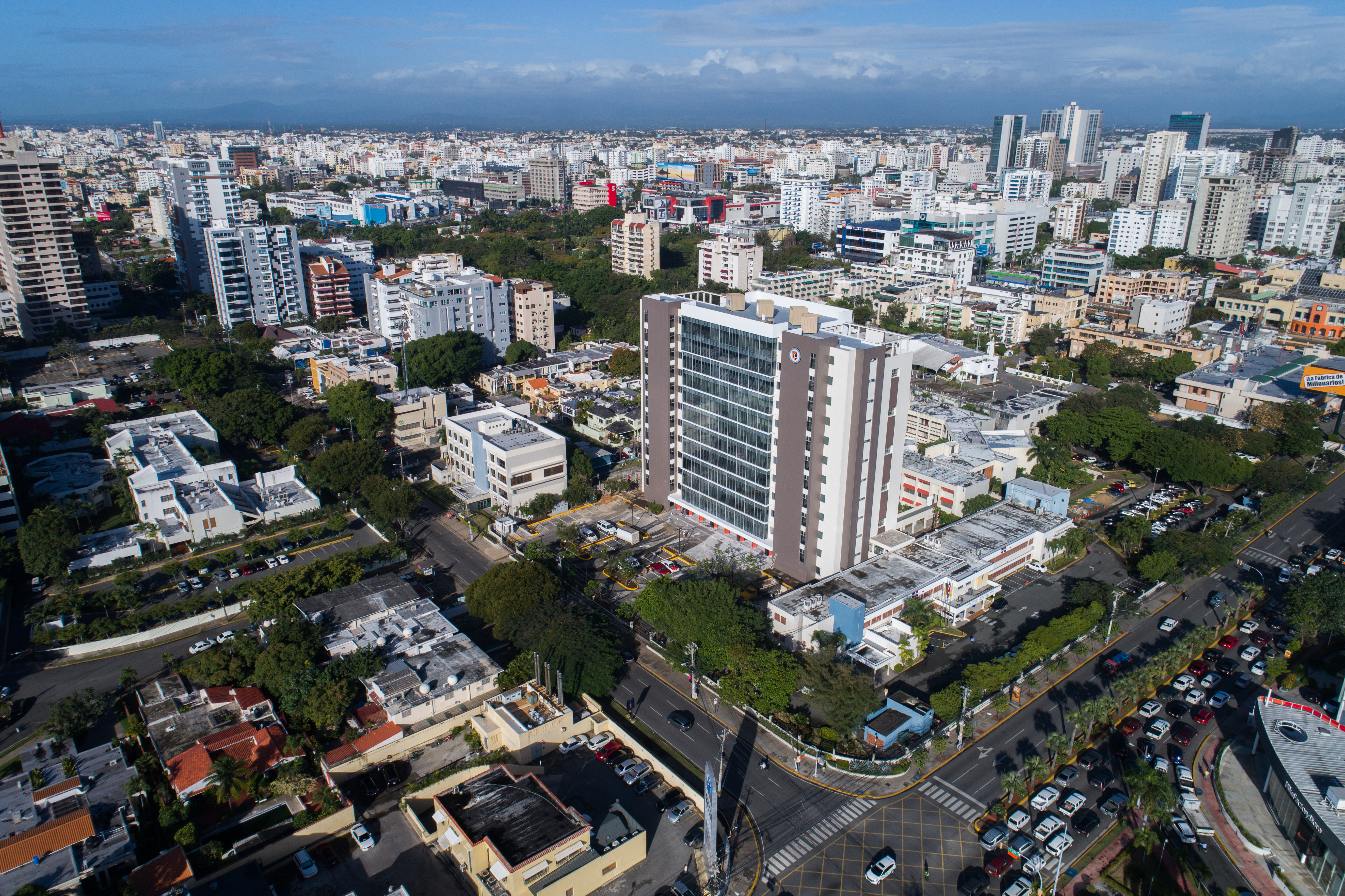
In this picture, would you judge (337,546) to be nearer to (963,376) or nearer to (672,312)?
(672,312)

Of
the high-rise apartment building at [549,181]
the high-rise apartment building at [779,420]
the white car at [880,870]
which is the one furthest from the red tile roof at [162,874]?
the high-rise apartment building at [549,181]

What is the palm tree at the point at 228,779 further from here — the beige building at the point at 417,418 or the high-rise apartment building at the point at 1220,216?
the high-rise apartment building at the point at 1220,216

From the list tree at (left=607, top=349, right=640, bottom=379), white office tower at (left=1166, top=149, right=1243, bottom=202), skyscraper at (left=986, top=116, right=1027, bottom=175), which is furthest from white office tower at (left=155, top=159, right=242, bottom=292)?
skyscraper at (left=986, top=116, right=1027, bottom=175)

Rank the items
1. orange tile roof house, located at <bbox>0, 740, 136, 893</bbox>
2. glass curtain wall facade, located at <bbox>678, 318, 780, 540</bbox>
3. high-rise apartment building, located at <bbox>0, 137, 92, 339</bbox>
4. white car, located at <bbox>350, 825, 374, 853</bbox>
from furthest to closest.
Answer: high-rise apartment building, located at <bbox>0, 137, 92, 339</bbox>, glass curtain wall facade, located at <bbox>678, 318, 780, 540</bbox>, white car, located at <bbox>350, 825, 374, 853</bbox>, orange tile roof house, located at <bbox>0, 740, 136, 893</bbox>

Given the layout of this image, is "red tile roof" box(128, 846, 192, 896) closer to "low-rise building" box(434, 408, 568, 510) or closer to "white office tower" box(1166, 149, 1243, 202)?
"low-rise building" box(434, 408, 568, 510)

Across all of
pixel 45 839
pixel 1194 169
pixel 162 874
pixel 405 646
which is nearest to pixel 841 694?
pixel 405 646
